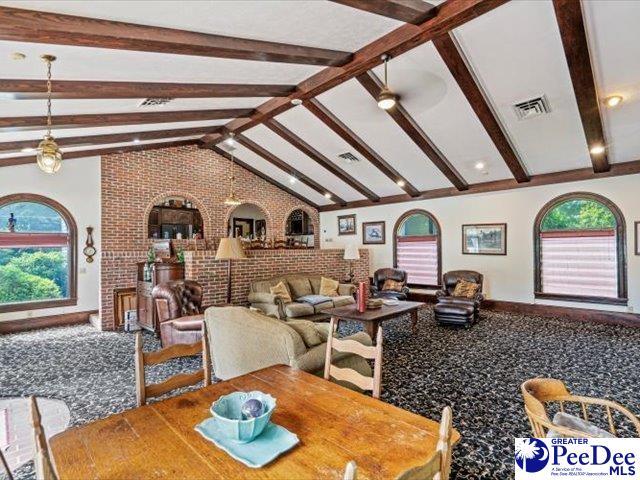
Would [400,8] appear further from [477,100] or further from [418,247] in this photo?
[418,247]

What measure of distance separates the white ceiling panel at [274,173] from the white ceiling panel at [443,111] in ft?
13.8

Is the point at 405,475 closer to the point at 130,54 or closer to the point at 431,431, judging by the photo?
the point at 431,431

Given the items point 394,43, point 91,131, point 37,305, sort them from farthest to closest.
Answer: point 37,305
point 91,131
point 394,43

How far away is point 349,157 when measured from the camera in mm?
7656

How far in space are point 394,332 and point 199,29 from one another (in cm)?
498

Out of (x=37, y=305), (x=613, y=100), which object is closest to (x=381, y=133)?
(x=613, y=100)

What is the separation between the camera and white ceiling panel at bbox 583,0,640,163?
338 cm

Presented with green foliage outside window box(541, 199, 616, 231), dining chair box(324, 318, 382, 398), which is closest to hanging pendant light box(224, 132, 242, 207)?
dining chair box(324, 318, 382, 398)

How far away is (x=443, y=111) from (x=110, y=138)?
5.48 meters

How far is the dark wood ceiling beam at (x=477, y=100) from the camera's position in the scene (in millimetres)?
4029

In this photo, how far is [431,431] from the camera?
142 centimetres

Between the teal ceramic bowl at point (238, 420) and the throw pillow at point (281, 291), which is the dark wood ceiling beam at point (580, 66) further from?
the throw pillow at point (281, 291)

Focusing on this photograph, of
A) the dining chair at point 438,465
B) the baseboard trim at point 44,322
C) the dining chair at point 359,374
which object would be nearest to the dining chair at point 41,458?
the dining chair at point 438,465

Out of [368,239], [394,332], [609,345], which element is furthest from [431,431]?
[368,239]
